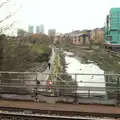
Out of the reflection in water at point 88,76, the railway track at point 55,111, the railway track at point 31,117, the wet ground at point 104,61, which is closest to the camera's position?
the railway track at point 31,117

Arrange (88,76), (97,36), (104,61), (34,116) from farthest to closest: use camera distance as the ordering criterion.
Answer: (97,36) → (104,61) → (88,76) → (34,116)

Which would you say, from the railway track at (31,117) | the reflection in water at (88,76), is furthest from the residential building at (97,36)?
the railway track at (31,117)

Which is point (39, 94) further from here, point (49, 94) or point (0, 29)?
point (0, 29)

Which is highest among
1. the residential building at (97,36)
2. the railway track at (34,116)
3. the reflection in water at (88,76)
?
the residential building at (97,36)

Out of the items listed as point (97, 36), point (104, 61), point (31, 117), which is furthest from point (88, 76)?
point (97, 36)

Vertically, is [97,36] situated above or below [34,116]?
above

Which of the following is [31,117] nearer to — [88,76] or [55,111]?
[55,111]

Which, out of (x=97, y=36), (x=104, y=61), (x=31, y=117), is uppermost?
(x=97, y=36)

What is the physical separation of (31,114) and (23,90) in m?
3.24

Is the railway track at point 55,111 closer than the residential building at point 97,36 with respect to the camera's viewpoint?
Yes

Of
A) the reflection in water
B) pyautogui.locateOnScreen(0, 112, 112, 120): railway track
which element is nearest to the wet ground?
the reflection in water

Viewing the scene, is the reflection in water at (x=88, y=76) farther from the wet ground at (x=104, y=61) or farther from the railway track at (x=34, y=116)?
the railway track at (x=34, y=116)

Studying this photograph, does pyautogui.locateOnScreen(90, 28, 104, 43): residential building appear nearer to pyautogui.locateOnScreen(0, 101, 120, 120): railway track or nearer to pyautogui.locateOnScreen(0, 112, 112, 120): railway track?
pyautogui.locateOnScreen(0, 101, 120, 120): railway track

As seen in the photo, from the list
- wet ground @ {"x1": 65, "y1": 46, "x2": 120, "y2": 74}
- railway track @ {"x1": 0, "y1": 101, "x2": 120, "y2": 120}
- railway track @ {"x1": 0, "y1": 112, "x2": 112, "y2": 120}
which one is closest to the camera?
railway track @ {"x1": 0, "y1": 112, "x2": 112, "y2": 120}
